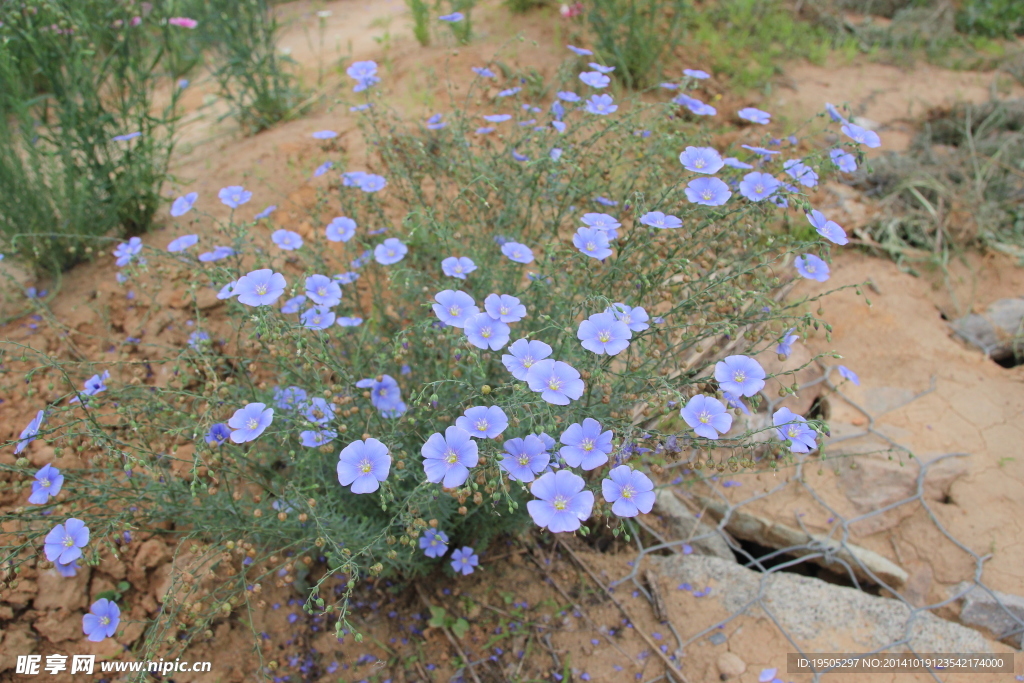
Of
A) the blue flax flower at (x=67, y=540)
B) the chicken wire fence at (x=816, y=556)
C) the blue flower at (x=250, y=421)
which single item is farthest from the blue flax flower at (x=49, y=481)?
the chicken wire fence at (x=816, y=556)

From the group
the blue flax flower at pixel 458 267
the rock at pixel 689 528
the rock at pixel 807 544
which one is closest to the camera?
the blue flax flower at pixel 458 267

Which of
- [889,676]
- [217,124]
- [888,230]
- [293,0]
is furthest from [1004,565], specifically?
[293,0]

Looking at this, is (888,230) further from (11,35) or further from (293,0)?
(293,0)

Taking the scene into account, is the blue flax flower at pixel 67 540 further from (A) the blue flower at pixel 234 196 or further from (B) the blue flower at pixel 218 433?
(A) the blue flower at pixel 234 196

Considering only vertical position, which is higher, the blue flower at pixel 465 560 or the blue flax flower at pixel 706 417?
A: the blue flax flower at pixel 706 417

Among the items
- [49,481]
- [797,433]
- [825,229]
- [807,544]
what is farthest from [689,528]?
[49,481]

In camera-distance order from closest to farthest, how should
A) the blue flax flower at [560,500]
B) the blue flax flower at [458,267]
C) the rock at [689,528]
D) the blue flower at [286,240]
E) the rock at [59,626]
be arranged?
the blue flax flower at [560,500], the blue flax flower at [458,267], the rock at [59,626], the blue flower at [286,240], the rock at [689,528]

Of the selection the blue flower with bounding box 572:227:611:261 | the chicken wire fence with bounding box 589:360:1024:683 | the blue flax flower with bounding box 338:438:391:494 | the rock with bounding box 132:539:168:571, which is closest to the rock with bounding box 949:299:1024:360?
the chicken wire fence with bounding box 589:360:1024:683
